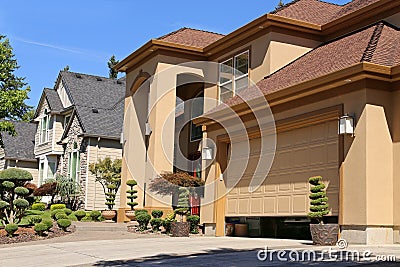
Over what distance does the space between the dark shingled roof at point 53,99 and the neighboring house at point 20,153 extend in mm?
3999

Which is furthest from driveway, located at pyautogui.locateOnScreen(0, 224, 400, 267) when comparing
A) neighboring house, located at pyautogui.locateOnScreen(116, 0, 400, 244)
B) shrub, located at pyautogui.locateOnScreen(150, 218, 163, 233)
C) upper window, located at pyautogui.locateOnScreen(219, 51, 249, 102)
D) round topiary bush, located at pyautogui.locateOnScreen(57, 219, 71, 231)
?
upper window, located at pyautogui.locateOnScreen(219, 51, 249, 102)

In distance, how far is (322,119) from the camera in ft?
46.3

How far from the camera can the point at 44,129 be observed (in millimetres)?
36438

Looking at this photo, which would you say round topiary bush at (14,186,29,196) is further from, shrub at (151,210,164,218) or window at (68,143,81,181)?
Result: window at (68,143,81,181)

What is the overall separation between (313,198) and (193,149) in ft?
39.3

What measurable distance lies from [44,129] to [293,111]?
24.6 meters

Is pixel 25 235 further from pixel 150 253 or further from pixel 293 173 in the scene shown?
pixel 293 173

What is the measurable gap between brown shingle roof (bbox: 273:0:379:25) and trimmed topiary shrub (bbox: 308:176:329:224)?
316 inches

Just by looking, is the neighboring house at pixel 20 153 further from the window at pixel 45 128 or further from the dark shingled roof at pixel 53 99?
the dark shingled roof at pixel 53 99

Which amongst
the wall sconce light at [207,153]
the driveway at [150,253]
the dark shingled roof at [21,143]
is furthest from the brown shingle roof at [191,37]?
the dark shingled roof at [21,143]

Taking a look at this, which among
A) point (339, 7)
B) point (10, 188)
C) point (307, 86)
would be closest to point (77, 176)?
point (10, 188)

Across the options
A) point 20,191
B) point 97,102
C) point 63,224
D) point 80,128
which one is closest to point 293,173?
point 63,224

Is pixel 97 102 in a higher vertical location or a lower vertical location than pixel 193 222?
higher

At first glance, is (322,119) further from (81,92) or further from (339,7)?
(81,92)
